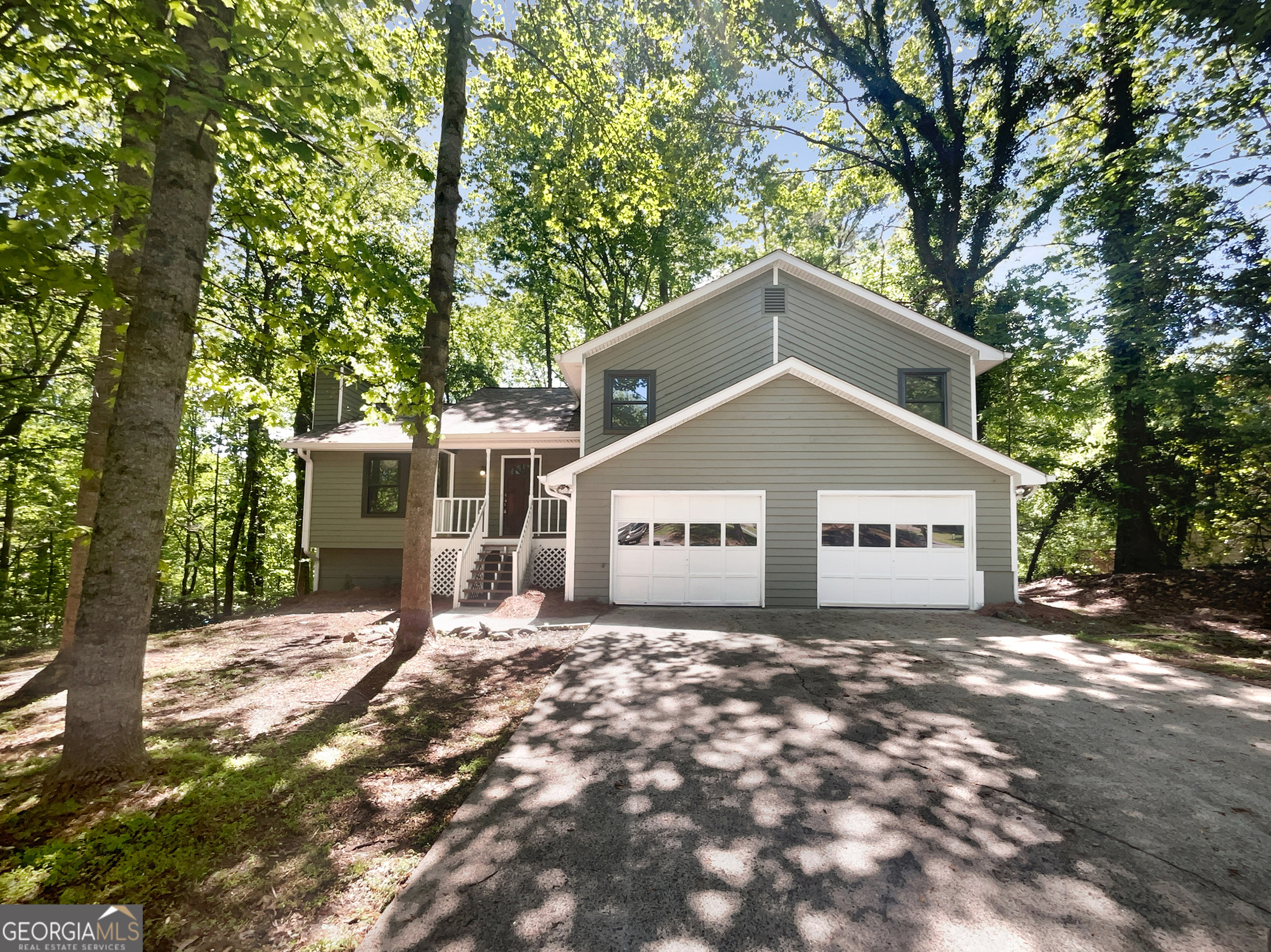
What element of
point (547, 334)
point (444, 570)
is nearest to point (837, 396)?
point (444, 570)

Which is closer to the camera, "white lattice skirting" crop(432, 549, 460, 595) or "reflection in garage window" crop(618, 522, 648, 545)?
"reflection in garage window" crop(618, 522, 648, 545)

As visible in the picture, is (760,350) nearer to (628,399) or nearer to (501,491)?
(628,399)

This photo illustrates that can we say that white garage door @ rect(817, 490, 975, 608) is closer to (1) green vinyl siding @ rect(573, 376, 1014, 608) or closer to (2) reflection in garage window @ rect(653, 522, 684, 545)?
(1) green vinyl siding @ rect(573, 376, 1014, 608)

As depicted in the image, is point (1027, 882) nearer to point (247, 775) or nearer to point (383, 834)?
point (383, 834)

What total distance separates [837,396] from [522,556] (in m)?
7.77

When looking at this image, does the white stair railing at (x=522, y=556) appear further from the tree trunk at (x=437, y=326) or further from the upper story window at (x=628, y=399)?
the tree trunk at (x=437, y=326)

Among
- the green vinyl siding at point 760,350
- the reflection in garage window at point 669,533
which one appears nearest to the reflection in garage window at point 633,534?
Result: the reflection in garage window at point 669,533

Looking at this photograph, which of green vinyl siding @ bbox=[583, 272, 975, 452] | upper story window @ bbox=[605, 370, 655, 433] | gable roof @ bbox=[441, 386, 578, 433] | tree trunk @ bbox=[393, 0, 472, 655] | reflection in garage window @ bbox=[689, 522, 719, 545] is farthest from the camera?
gable roof @ bbox=[441, 386, 578, 433]

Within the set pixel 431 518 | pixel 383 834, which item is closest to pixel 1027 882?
pixel 383 834

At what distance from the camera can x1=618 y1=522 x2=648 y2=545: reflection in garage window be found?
10844 mm

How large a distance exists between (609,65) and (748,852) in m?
12.4

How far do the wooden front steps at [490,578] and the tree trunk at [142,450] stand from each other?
25.4ft

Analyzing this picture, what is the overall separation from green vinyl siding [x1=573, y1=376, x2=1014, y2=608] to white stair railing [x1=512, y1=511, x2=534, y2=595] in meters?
1.64

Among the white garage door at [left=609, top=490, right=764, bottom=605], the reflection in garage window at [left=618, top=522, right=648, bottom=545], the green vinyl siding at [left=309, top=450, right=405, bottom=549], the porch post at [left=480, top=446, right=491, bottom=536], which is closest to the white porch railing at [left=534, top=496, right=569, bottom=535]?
the porch post at [left=480, top=446, right=491, bottom=536]
